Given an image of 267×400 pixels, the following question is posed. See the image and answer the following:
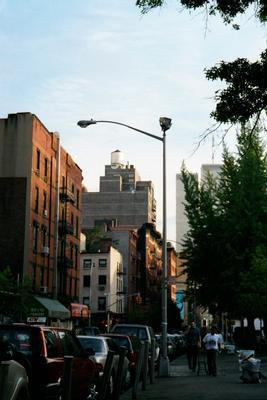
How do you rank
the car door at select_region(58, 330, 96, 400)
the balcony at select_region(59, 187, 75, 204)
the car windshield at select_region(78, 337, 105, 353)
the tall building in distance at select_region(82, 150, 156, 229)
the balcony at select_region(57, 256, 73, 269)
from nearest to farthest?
the car door at select_region(58, 330, 96, 400) → the car windshield at select_region(78, 337, 105, 353) → the balcony at select_region(57, 256, 73, 269) → the balcony at select_region(59, 187, 75, 204) → the tall building in distance at select_region(82, 150, 156, 229)

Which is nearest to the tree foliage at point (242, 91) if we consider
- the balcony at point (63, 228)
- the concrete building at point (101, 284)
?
the balcony at point (63, 228)

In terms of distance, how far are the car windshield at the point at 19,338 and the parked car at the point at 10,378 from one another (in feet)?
6.97

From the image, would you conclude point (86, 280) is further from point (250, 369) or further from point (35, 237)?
point (250, 369)

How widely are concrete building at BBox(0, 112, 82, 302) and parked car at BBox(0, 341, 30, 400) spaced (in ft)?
128

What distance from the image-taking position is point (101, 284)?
284 ft

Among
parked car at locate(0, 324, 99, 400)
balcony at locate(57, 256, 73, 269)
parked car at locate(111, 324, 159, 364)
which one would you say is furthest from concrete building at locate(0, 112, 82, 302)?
parked car at locate(0, 324, 99, 400)

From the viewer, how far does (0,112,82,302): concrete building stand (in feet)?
163

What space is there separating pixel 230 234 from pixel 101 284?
152 feet

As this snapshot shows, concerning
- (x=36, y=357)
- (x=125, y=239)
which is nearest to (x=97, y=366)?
(x=36, y=357)

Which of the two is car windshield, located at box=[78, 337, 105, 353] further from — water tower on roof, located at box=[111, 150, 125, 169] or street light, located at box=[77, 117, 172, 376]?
water tower on roof, located at box=[111, 150, 125, 169]

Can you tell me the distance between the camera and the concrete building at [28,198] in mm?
49656

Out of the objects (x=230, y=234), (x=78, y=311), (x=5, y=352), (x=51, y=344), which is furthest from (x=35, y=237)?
(x=5, y=352)

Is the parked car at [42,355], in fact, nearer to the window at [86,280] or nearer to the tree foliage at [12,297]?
the tree foliage at [12,297]

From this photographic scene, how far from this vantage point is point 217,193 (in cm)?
4475
